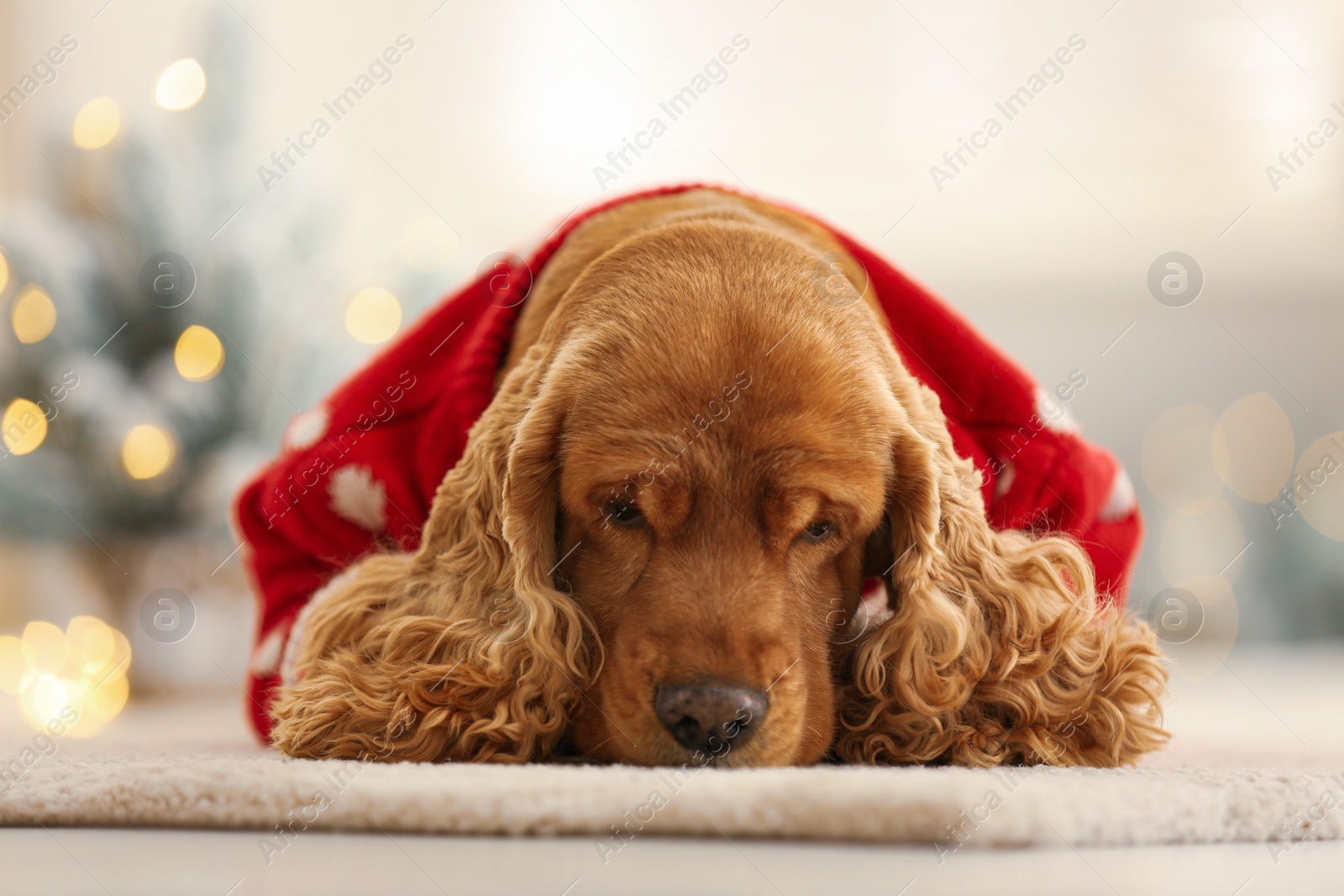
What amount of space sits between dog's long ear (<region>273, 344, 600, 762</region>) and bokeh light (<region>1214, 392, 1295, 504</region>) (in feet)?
12.4

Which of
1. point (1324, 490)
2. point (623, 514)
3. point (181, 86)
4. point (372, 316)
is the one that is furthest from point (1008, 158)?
point (623, 514)

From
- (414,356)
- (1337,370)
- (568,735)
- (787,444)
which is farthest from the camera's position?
(1337,370)

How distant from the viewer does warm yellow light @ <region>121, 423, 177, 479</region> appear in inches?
130

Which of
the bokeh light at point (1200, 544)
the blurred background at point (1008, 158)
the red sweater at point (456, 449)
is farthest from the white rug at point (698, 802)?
the bokeh light at point (1200, 544)

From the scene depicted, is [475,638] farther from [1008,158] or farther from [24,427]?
[1008,158]

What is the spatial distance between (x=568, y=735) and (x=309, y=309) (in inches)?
90.5

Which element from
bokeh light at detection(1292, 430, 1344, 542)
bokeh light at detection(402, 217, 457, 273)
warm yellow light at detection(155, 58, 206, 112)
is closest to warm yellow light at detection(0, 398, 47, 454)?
warm yellow light at detection(155, 58, 206, 112)

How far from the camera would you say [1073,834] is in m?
1.10

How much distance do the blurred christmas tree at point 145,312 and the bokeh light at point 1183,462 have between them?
3.39 m

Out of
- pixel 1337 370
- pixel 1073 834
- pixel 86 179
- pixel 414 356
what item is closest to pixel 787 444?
pixel 1073 834

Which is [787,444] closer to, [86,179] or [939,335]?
[939,335]

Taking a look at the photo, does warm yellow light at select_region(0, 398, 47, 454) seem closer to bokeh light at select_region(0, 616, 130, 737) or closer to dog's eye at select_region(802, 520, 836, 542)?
bokeh light at select_region(0, 616, 130, 737)

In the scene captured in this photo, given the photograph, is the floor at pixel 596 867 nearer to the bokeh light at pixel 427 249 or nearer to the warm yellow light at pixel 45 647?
the warm yellow light at pixel 45 647

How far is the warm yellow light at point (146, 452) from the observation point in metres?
3.31
